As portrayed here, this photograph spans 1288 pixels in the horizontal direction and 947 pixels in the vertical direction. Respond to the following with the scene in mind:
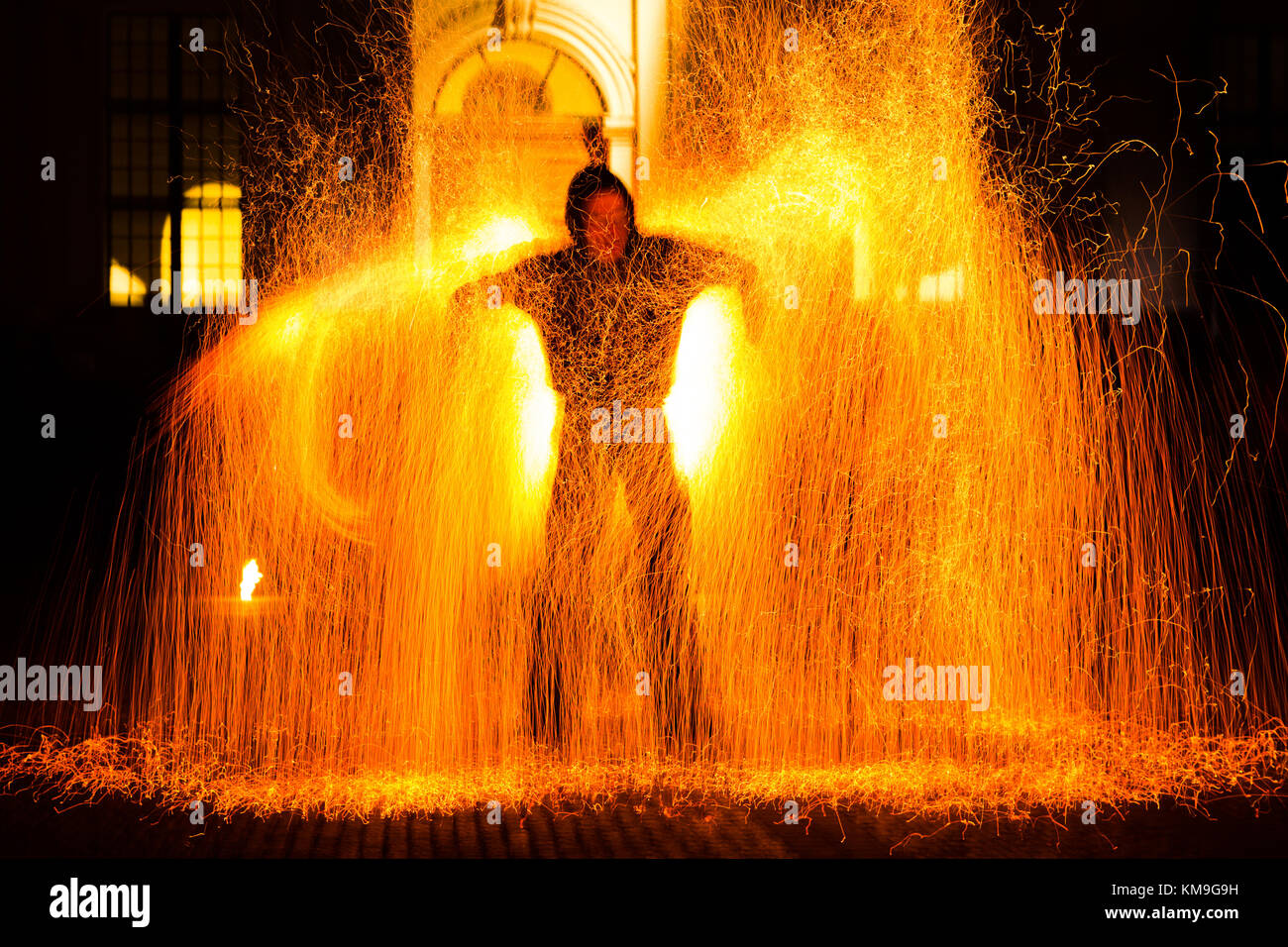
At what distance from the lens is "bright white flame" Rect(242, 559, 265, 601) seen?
4523 millimetres

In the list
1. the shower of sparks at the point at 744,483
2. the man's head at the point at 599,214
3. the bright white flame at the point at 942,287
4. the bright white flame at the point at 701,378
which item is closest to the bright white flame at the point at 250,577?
the shower of sparks at the point at 744,483

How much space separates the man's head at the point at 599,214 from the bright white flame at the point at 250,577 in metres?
1.91

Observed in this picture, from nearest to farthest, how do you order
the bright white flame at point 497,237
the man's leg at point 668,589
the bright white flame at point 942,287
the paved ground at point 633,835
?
1. the paved ground at point 633,835
2. the bright white flame at point 942,287
3. the man's leg at point 668,589
4. the bright white flame at point 497,237

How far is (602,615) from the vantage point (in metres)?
4.70

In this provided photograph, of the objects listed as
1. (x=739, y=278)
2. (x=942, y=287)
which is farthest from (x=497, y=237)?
(x=942, y=287)

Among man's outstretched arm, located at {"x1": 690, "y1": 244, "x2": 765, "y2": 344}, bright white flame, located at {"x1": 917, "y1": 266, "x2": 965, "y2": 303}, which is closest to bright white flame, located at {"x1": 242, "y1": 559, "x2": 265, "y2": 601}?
man's outstretched arm, located at {"x1": 690, "y1": 244, "x2": 765, "y2": 344}

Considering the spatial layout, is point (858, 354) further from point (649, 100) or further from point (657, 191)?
point (649, 100)

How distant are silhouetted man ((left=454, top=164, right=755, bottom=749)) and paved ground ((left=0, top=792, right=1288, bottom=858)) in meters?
0.70

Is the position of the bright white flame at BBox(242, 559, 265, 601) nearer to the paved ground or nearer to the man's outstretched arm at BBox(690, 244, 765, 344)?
the paved ground

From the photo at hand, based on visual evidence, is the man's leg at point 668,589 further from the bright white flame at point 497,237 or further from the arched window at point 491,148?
the arched window at point 491,148

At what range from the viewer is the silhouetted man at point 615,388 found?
4.61 m

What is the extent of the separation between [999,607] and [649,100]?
4986 mm

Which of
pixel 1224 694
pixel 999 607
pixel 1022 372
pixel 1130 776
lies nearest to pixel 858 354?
pixel 1022 372

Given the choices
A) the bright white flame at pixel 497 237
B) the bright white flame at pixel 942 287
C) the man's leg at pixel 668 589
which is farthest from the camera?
the bright white flame at pixel 497 237
